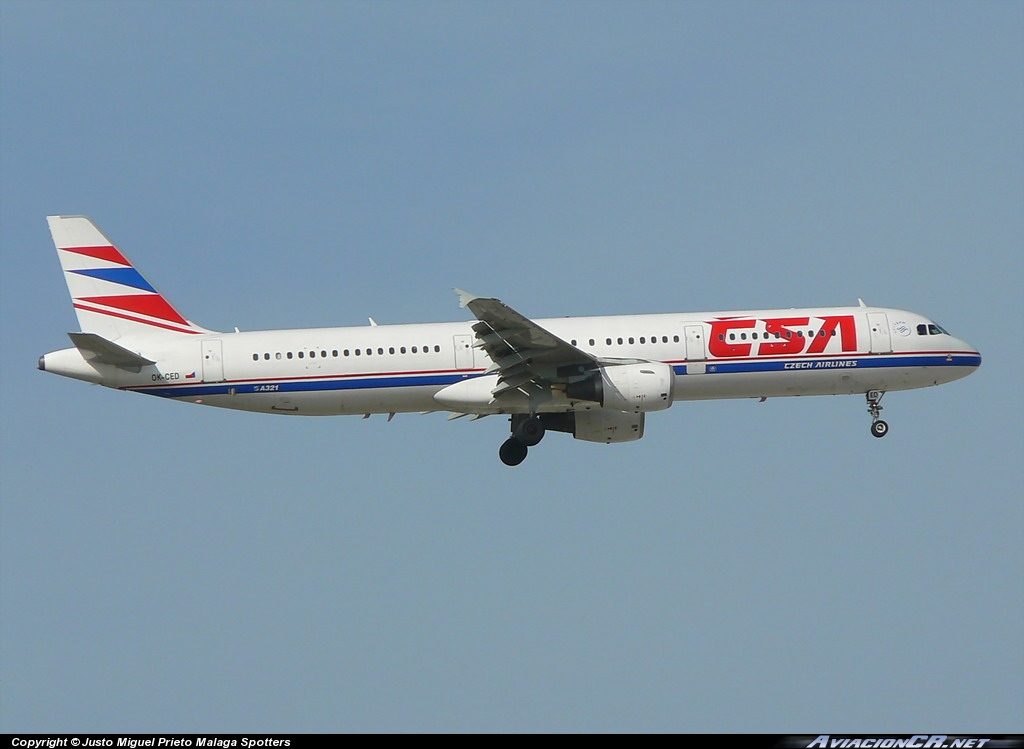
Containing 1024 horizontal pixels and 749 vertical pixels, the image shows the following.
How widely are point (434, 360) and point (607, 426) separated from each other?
23.0 feet

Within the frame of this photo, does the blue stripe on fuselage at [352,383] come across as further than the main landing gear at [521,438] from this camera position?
No

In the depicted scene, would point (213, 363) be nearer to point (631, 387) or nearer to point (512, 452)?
point (512, 452)

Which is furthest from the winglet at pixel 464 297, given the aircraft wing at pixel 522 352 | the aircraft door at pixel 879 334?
the aircraft door at pixel 879 334

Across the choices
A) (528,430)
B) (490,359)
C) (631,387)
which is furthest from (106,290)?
(631,387)

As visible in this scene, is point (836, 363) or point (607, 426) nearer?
point (836, 363)

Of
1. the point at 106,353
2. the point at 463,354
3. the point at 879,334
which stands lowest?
the point at 879,334

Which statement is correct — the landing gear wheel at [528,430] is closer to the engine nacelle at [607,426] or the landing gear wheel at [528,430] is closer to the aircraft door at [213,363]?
the engine nacelle at [607,426]

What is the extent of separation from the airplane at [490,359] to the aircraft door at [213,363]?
46 millimetres

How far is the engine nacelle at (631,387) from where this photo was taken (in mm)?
46156

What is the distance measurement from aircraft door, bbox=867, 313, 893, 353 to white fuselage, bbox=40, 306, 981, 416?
0.05m

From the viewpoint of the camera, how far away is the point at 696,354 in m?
48.0

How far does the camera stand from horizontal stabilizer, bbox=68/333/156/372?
45.8 metres

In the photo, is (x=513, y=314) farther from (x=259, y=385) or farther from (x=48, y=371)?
(x=48, y=371)
